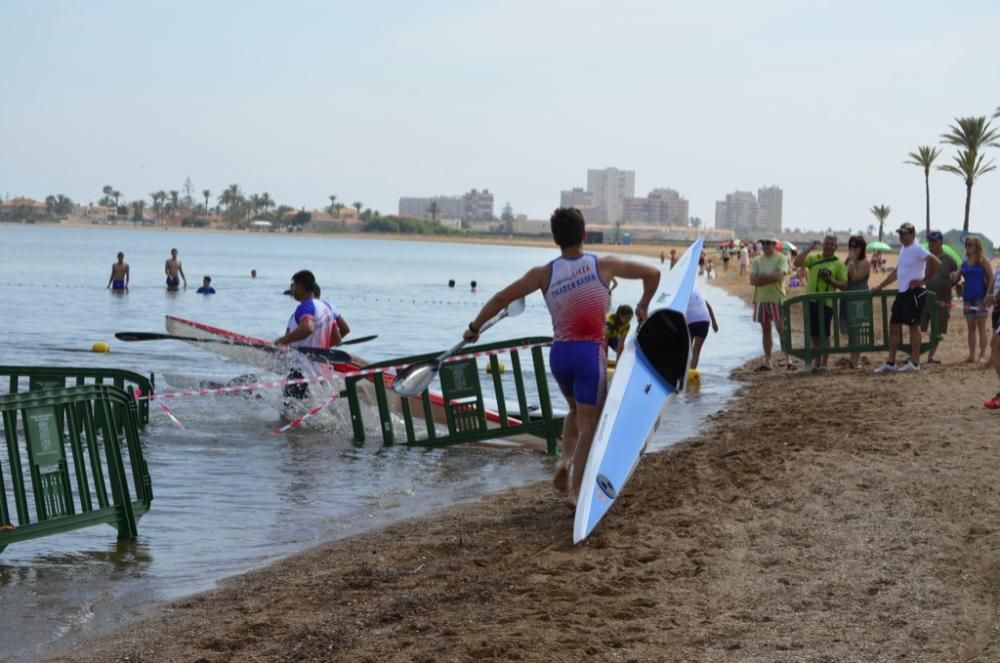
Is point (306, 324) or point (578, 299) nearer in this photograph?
point (578, 299)

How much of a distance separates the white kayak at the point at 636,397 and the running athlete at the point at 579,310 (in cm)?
15

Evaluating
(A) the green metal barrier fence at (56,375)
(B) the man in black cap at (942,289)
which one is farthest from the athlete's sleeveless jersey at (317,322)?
(B) the man in black cap at (942,289)

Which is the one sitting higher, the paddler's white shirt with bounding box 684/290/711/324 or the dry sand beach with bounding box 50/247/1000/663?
the paddler's white shirt with bounding box 684/290/711/324

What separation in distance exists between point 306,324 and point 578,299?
518cm

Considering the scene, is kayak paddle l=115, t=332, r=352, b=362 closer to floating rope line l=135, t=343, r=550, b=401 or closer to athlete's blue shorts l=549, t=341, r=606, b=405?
floating rope line l=135, t=343, r=550, b=401

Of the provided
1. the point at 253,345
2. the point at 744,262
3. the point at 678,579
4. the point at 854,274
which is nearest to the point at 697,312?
the point at 854,274

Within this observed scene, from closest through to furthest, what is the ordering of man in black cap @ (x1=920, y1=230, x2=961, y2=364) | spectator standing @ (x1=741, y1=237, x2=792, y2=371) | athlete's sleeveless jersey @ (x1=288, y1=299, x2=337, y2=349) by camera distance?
athlete's sleeveless jersey @ (x1=288, y1=299, x2=337, y2=349)
man in black cap @ (x1=920, y1=230, x2=961, y2=364)
spectator standing @ (x1=741, y1=237, x2=792, y2=371)

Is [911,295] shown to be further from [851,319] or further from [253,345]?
[253,345]

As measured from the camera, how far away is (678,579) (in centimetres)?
570

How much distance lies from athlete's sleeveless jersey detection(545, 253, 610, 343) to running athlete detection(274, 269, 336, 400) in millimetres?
4889

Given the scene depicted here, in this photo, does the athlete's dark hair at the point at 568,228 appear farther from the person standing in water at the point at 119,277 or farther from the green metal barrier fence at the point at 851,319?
the person standing in water at the point at 119,277

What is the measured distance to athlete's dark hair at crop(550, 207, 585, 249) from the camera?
689 cm

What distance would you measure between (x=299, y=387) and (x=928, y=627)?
27.2 feet

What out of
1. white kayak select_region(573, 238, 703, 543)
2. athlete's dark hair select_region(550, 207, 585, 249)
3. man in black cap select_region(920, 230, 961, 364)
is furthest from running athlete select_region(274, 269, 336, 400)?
man in black cap select_region(920, 230, 961, 364)
